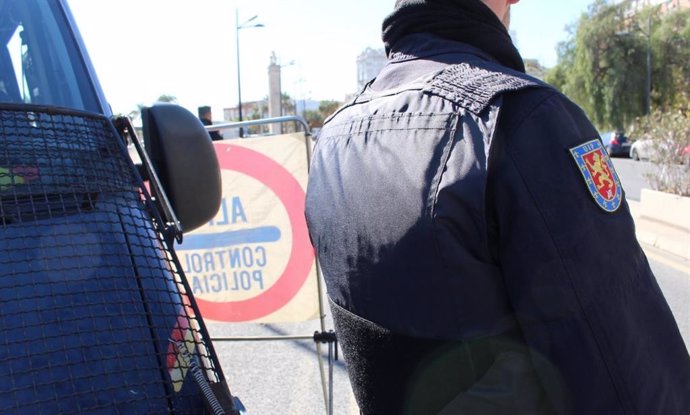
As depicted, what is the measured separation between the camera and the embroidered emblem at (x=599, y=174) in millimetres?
1139

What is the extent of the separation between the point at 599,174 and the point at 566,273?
0.66ft

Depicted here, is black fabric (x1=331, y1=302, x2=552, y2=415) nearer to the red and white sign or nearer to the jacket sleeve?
the jacket sleeve

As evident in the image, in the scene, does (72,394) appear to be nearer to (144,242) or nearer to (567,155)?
(144,242)

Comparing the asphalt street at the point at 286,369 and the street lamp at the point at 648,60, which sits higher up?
the street lamp at the point at 648,60

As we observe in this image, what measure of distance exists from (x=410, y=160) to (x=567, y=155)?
29cm

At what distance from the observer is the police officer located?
3.64 ft

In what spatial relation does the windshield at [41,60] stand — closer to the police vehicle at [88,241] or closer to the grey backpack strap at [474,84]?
the police vehicle at [88,241]

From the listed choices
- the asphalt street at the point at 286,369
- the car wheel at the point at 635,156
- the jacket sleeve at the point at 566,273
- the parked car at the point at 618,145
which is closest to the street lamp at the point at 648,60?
the parked car at the point at 618,145

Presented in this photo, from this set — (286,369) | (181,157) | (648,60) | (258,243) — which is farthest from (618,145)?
(181,157)

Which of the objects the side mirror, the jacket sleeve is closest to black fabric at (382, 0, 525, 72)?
the jacket sleeve

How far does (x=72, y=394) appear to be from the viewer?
1320 mm

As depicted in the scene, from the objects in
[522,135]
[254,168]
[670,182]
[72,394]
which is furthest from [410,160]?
[670,182]

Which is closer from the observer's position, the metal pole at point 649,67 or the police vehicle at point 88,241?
the police vehicle at point 88,241

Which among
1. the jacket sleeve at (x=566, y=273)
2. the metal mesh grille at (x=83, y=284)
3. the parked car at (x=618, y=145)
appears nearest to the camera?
the jacket sleeve at (x=566, y=273)
